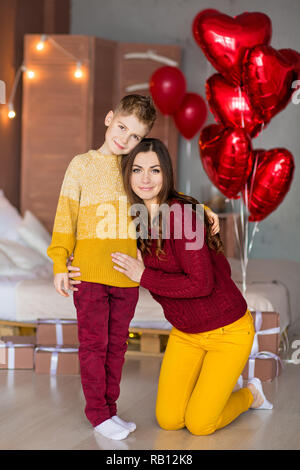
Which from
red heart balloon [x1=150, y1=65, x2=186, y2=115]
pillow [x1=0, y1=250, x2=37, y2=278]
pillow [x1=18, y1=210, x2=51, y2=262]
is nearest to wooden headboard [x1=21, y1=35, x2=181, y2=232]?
red heart balloon [x1=150, y1=65, x2=186, y2=115]

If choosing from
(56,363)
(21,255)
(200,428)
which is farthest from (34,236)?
(200,428)

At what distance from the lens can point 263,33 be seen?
9.00ft

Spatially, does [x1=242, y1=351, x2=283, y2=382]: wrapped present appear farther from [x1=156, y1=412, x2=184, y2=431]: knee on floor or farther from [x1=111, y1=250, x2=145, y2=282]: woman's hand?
[x1=111, y1=250, x2=145, y2=282]: woman's hand

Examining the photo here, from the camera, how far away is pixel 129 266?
199 cm

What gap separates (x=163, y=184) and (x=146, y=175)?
68 millimetres

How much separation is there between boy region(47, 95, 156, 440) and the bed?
973 mm

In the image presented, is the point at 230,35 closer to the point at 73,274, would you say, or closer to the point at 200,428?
the point at 73,274

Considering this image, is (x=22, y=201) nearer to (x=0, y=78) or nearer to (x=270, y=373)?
(x=0, y=78)

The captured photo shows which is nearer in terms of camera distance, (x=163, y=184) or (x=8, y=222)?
(x=163, y=184)

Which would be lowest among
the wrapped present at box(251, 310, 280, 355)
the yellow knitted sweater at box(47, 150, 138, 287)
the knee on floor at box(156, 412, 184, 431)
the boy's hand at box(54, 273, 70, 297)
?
the knee on floor at box(156, 412, 184, 431)

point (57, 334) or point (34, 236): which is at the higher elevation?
point (34, 236)

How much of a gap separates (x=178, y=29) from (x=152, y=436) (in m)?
4.26

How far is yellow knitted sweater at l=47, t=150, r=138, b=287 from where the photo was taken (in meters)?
1.98
